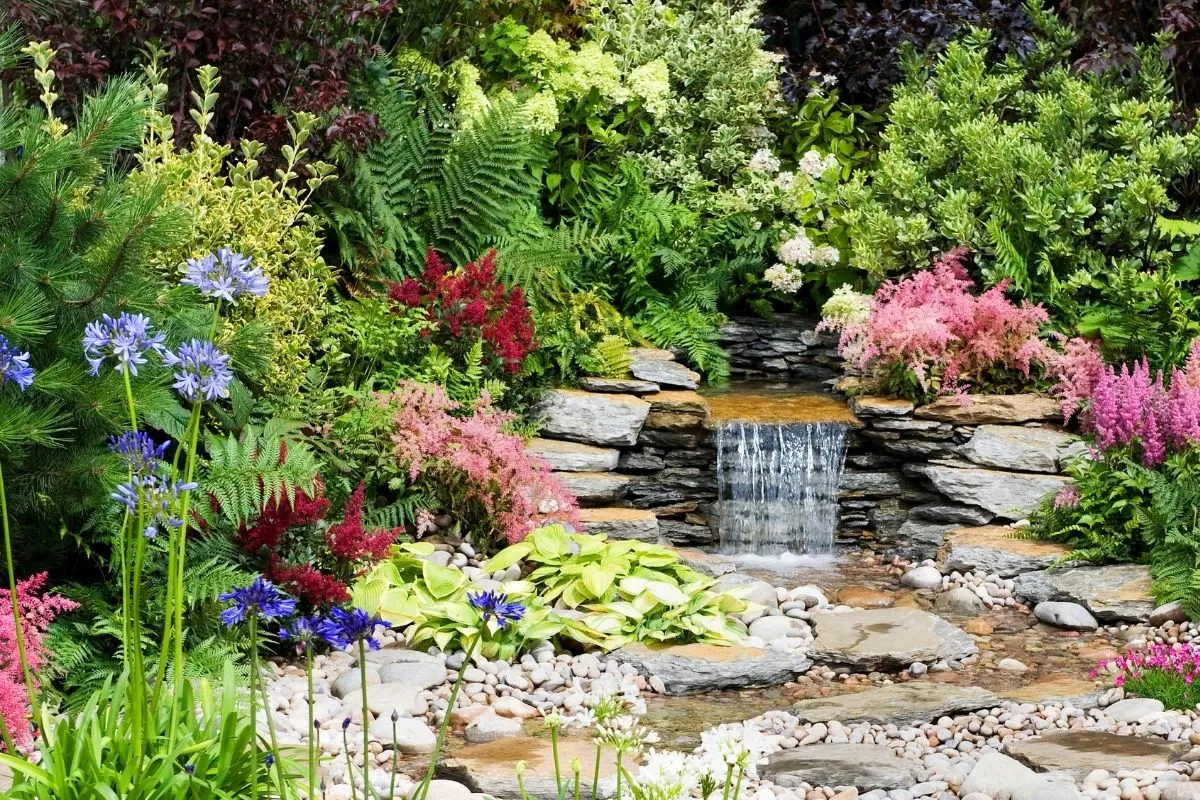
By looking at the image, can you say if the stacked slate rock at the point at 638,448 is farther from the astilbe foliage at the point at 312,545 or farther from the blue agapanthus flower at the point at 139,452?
the blue agapanthus flower at the point at 139,452

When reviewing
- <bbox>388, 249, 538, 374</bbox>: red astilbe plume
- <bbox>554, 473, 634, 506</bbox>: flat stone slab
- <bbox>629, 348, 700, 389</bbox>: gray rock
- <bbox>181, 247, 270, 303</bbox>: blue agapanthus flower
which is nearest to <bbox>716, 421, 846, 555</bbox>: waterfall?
<bbox>629, 348, 700, 389</bbox>: gray rock

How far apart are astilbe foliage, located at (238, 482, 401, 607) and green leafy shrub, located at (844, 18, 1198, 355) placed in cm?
431

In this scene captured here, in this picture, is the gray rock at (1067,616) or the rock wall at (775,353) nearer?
the gray rock at (1067,616)

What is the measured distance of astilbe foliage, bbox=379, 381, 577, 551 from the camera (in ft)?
19.2

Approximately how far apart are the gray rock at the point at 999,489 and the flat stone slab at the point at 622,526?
161 cm

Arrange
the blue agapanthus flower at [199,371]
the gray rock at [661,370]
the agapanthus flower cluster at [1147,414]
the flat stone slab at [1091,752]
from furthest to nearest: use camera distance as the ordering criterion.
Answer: the gray rock at [661,370], the agapanthus flower cluster at [1147,414], the flat stone slab at [1091,752], the blue agapanthus flower at [199,371]

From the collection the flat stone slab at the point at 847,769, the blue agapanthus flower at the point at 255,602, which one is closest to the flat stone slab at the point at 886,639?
the flat stone slab at the point at 847,769

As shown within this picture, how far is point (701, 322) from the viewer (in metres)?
8.52

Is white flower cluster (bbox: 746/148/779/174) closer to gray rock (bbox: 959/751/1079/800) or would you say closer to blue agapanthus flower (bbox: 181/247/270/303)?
gray rock (bbox: 959/751/1079/800)

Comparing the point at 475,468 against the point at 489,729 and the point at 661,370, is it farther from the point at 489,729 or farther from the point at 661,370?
the point at 661,370

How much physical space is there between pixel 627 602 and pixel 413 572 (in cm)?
90

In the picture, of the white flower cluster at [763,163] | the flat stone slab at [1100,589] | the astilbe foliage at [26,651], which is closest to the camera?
the astilbe foliage at [26,651]

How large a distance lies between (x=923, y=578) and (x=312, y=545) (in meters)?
3.05

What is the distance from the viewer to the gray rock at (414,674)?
4.78 m
